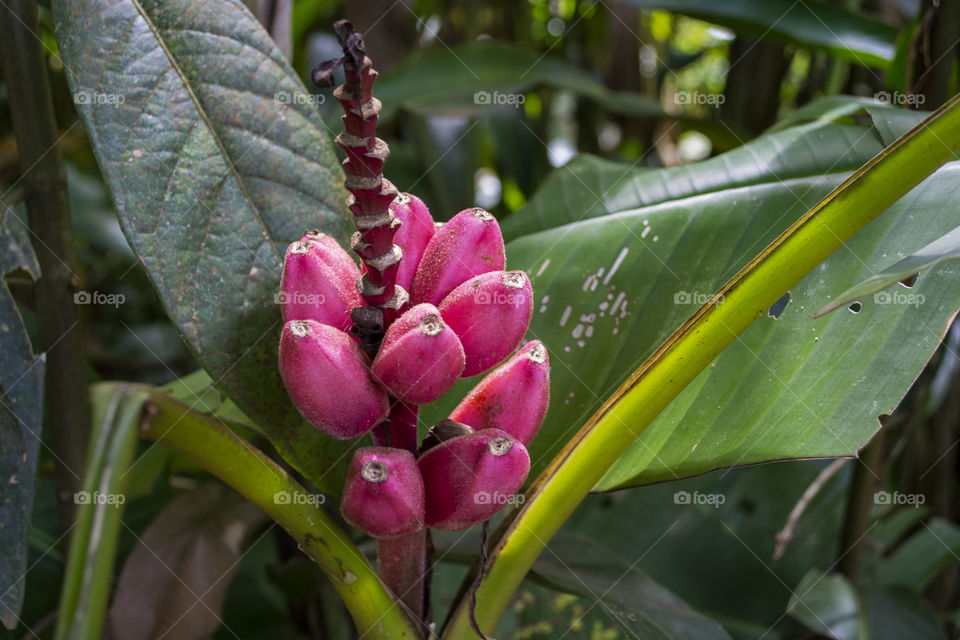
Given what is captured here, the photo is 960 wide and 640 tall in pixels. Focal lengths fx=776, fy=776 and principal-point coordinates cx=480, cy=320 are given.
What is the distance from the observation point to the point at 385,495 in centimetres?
43

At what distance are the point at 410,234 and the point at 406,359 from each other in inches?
4.4

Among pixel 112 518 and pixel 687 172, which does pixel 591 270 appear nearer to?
pixel 687 172

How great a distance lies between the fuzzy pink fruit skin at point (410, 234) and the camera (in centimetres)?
50

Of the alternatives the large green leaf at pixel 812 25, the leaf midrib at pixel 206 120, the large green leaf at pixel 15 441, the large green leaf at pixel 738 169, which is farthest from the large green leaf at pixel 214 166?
the large green leaf at pixel 812 25

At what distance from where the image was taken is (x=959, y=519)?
135cm

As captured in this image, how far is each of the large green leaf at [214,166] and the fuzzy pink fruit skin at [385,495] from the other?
0.08 meters

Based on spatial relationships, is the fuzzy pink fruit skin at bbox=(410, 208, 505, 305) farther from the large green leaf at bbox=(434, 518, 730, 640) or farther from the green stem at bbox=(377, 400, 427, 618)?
the large green leaf at bbox=(434, 518, 730, 640)

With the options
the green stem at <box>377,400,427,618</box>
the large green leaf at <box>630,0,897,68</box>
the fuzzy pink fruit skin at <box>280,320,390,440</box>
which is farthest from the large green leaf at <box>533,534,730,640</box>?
the large green leaf at <box>630,0,897,68</box>

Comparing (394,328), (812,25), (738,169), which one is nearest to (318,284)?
(394,328)

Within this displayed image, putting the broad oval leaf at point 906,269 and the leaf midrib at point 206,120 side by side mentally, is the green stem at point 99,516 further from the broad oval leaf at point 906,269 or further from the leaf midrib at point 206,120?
the broad oval leaf at point 906,269

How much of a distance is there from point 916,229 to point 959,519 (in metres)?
1.05

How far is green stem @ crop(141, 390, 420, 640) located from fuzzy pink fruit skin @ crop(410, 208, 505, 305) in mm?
145

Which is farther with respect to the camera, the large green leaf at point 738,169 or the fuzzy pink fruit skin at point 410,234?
the large green leaf at point 738,169

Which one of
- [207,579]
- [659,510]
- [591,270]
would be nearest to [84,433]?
[207,579]
